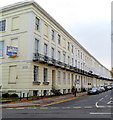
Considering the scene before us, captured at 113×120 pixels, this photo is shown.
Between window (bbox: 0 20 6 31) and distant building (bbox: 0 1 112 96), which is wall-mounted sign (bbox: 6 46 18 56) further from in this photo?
window (bbox: 0 20 6 31)

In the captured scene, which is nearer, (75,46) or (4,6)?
(4,6)

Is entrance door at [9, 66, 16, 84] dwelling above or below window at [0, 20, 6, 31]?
below

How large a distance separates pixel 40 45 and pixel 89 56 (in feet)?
124

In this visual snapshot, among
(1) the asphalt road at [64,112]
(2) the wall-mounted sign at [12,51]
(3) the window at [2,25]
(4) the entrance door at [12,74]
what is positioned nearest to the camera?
(1) the asphalt road at [64,112]

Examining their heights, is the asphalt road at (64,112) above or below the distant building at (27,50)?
below

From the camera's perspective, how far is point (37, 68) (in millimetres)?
24328

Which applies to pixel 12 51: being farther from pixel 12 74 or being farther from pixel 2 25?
pixel 2 25

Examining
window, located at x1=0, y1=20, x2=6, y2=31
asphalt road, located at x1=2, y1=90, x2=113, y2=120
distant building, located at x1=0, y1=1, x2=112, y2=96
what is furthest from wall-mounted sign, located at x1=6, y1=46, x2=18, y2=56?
asphalt road, located at x1=2, y1=90, x2=113, y2=120

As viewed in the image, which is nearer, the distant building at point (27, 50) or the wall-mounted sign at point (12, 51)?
the wall-mounted sign at point (12, 51)

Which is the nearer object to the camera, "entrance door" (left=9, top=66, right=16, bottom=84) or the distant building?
the distant building

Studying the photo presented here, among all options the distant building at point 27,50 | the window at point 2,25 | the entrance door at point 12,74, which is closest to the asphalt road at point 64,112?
the distant building at point 27,50

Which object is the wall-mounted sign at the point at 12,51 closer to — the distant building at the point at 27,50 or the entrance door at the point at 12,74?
the distant building at the point at 27,50

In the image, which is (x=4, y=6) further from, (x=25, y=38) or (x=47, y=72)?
(x=47, y=72)

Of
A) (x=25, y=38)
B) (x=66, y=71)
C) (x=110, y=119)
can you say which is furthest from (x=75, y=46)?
(x=110, y=119)
